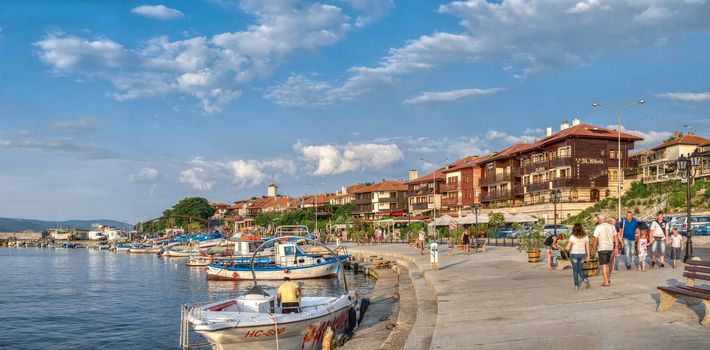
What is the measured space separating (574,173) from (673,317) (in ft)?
204

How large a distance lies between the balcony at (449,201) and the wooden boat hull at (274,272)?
5589cm

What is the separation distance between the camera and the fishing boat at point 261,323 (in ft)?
45.9

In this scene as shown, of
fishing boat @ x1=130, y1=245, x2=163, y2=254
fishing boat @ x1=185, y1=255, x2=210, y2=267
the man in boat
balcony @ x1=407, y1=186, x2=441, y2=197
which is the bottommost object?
fishing boat @ x1=130, y1=245, x2=163, y2=254

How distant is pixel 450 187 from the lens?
100m

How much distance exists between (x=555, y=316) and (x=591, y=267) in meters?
6.63

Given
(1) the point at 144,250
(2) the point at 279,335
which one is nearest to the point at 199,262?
(1) the point at 144,250

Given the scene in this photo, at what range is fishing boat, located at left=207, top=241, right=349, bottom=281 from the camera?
1678 inches

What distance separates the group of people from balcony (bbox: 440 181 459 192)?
242 ft

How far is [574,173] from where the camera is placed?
7075cm

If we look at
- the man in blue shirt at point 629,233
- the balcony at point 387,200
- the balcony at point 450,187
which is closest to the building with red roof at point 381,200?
the balcony at point 387,200

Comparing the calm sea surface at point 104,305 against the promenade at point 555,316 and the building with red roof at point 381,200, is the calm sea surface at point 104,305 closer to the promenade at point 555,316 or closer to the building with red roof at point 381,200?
the promenade at point 555,316

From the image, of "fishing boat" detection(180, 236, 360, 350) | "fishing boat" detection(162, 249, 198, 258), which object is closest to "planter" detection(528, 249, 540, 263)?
"fishing boat" detection(180, 236, 360, 350)

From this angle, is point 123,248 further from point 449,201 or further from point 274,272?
point 274,272

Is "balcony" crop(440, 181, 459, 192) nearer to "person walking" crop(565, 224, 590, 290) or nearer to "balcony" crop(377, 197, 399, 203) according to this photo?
"balcony" crop(377, 197, 399, 203)
